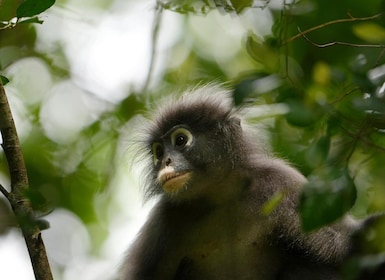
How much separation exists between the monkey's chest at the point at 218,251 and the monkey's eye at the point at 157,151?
0.43 m

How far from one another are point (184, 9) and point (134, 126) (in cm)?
111

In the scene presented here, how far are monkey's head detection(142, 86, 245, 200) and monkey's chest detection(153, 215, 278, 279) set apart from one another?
24 cm

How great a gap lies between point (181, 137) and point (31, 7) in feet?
6.80

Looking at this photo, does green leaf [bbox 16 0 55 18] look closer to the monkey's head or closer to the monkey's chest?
the monkey's head

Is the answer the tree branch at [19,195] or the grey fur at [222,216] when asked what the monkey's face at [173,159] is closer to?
the grey fur at [222,216]

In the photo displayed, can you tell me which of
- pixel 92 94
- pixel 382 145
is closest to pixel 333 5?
pixel 92 94

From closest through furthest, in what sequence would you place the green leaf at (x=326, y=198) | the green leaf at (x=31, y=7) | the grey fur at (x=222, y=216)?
the green leaf at (x=326, y=198), the green leaf at (x=31, y=7), the grey fur at (x=222, y=216)

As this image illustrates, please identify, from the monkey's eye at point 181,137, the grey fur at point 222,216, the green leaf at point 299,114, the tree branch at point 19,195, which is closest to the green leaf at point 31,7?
the tree branch at point 19,195

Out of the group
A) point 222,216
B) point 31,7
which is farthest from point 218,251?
Answer: point 31,7

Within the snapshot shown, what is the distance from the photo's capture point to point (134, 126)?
233 inches

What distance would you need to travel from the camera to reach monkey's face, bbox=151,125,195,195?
188 inches

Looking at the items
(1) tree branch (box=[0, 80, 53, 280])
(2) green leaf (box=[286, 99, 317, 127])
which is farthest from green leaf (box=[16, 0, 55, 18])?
(2) green leaf (box=[286, 99, 317, 127])

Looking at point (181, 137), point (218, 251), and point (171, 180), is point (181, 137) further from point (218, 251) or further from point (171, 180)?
point (218, 251)

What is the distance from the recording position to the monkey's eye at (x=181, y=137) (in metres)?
5.10
